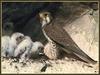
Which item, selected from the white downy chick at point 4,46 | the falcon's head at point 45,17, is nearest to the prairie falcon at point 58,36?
the falcon's head at point 45,17

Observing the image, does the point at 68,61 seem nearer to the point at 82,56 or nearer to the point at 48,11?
the point at 82,56

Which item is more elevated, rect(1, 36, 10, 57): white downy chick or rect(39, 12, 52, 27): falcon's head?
rect(39, 12, 52, 27): falcon's head

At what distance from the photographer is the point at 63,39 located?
21.6 feet

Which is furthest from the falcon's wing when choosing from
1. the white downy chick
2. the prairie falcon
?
the white downy chick

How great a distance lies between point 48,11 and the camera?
6.61 meters

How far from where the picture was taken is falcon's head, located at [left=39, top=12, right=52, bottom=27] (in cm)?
661

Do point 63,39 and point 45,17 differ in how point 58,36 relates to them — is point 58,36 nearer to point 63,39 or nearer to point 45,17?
point 63,39

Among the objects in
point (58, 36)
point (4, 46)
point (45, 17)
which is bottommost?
point (4, 46)

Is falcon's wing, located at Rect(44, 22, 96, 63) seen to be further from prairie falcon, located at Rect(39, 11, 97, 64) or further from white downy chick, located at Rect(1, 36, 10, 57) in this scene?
white downy chick, located at Rect(1, 36, 10, 57)

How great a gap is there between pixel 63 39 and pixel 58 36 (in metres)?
0.08

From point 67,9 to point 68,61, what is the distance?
69 centimetres

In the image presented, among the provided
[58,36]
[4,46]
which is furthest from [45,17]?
[4,46]

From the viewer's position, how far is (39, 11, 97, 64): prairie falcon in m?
6.52

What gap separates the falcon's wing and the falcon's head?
60 mm
